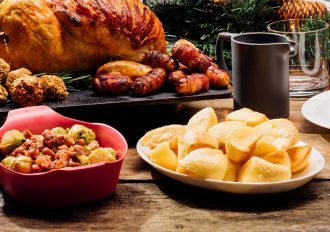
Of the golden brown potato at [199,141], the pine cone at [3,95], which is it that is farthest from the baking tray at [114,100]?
the golden brown potato at [199,141]

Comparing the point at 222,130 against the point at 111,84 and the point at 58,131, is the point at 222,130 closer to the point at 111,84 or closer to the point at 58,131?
the point at 58,131

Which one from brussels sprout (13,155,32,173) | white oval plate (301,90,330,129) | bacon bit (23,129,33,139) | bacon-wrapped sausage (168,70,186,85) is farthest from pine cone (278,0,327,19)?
brussels sprout (13,155,32,173)

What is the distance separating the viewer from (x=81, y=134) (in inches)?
52.4

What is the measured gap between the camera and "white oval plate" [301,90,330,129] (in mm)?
1548

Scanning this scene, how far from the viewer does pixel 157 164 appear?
1295 millimetres

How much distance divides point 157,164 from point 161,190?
49mm

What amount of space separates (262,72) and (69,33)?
19.8 inches

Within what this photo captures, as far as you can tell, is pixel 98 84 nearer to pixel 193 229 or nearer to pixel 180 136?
pixel 180 136

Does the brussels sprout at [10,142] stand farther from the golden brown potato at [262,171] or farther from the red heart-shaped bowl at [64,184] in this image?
the golden brown potato at [262,171]

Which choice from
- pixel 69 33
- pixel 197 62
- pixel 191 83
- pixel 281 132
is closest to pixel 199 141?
pixel 281 132

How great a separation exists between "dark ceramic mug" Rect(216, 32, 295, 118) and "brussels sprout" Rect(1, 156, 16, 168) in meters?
0.62

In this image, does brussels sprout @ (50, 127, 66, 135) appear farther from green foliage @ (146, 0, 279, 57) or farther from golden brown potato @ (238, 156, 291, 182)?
green foliage @ (146, 0, 279, 57)

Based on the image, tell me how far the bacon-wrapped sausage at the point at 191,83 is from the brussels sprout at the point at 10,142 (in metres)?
0.44

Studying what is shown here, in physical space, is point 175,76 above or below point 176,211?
above
